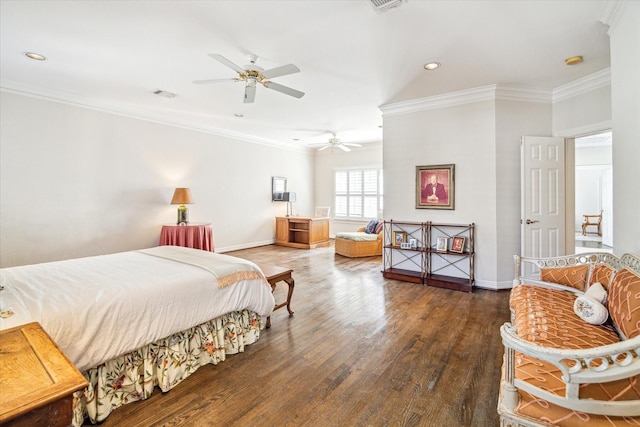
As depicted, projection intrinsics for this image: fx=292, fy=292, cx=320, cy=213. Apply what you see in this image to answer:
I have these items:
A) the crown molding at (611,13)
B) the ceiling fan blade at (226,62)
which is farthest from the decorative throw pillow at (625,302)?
the ceiling fan blade at (226,62)

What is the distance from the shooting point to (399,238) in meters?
4.81

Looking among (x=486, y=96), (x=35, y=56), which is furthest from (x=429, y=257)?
(x=35, y=56)

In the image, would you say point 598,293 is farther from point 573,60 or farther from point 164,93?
point 164,93

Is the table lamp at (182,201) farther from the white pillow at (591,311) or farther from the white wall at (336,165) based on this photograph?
the white pillow at (591,311)

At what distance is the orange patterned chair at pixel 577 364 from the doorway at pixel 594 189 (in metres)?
7.20

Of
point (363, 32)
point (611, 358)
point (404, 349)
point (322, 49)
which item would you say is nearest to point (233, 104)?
point (322, 49)

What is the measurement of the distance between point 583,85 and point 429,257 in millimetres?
2972

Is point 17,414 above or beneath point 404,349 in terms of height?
above

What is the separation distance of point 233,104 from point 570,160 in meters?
5.16

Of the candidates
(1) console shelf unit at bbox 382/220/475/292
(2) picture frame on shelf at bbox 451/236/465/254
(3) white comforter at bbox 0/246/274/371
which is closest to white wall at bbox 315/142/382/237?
(1) console shelf unit at bbox 382/220/475/292

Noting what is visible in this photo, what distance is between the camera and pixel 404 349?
8.17 ft

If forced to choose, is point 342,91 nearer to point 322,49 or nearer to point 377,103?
point 377,103

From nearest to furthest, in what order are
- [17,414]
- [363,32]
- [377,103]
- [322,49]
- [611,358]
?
[17,414] < [611,358] < [363,32] < [322,49] < [377,103]

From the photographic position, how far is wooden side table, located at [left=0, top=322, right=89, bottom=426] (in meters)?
0.76
